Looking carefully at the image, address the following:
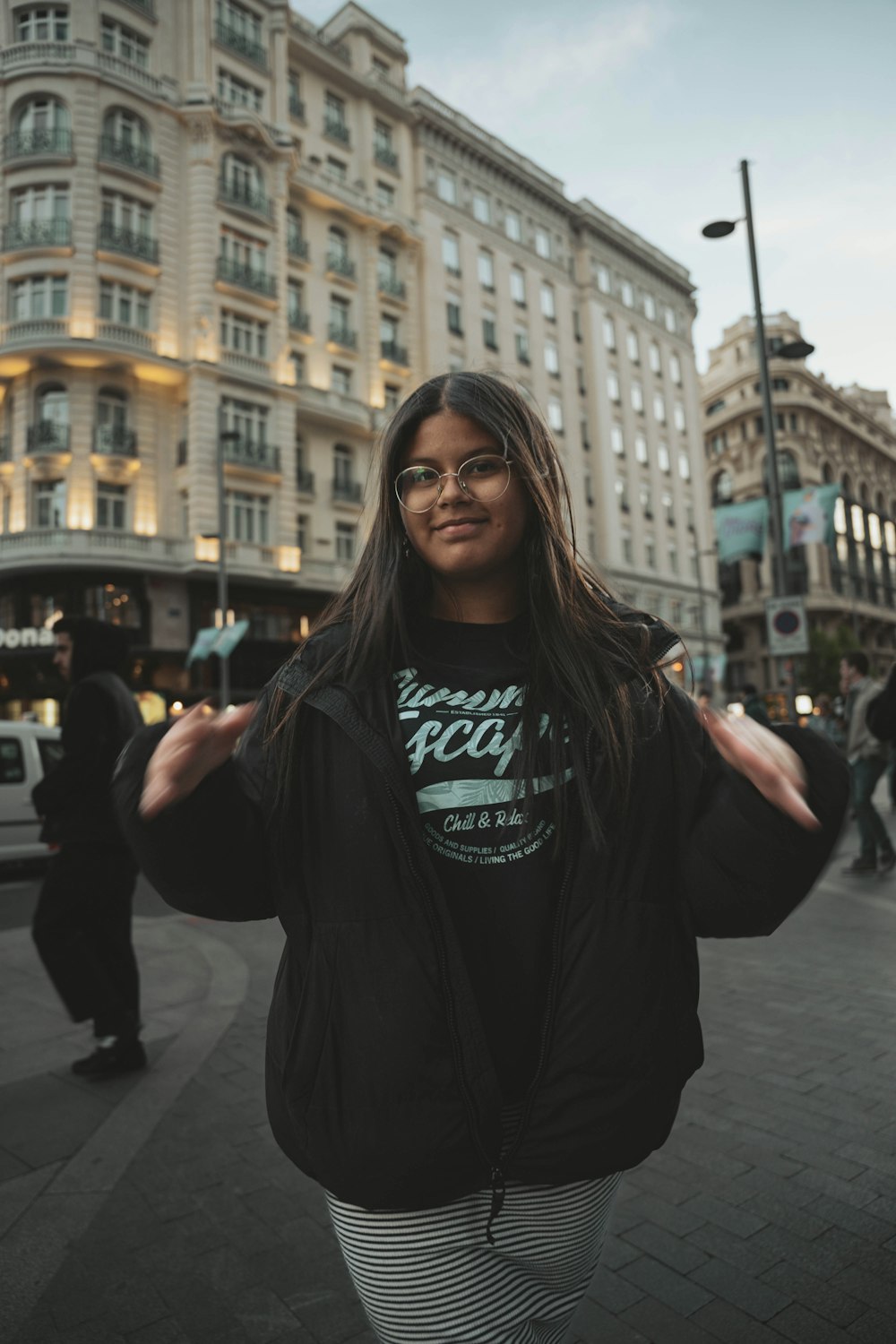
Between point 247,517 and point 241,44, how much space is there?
1636 centimetres

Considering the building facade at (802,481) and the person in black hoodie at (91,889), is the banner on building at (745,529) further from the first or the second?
the building facade at (802,481)

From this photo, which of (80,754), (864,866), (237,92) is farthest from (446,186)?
(80,754)

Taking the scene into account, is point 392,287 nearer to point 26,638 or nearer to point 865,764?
point 26,638

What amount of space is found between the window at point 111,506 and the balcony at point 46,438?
4.86 ft

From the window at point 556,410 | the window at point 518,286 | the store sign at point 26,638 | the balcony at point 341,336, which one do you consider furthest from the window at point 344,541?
the window at point 518,286

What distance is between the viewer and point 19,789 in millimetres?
10203

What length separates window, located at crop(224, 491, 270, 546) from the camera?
2814cm

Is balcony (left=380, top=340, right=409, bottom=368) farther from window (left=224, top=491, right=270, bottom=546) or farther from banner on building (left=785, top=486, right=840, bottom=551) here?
banner on building (left=785, top=486, right=840, bottom=551)

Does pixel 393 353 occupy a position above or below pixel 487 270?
below

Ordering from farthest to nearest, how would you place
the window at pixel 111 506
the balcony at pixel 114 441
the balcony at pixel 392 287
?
the balcony at pixel 392 287
the window at pixel 111 506
the balcony at pixel 114 441

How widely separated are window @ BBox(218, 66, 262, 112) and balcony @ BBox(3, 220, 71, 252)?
7.52m

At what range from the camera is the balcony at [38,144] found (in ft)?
86.0

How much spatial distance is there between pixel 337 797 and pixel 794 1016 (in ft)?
13.3

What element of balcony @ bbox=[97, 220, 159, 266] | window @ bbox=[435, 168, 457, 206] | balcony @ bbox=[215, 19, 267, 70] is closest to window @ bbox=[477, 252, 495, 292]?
window @ bbox=[435, 168, 457, 206]
